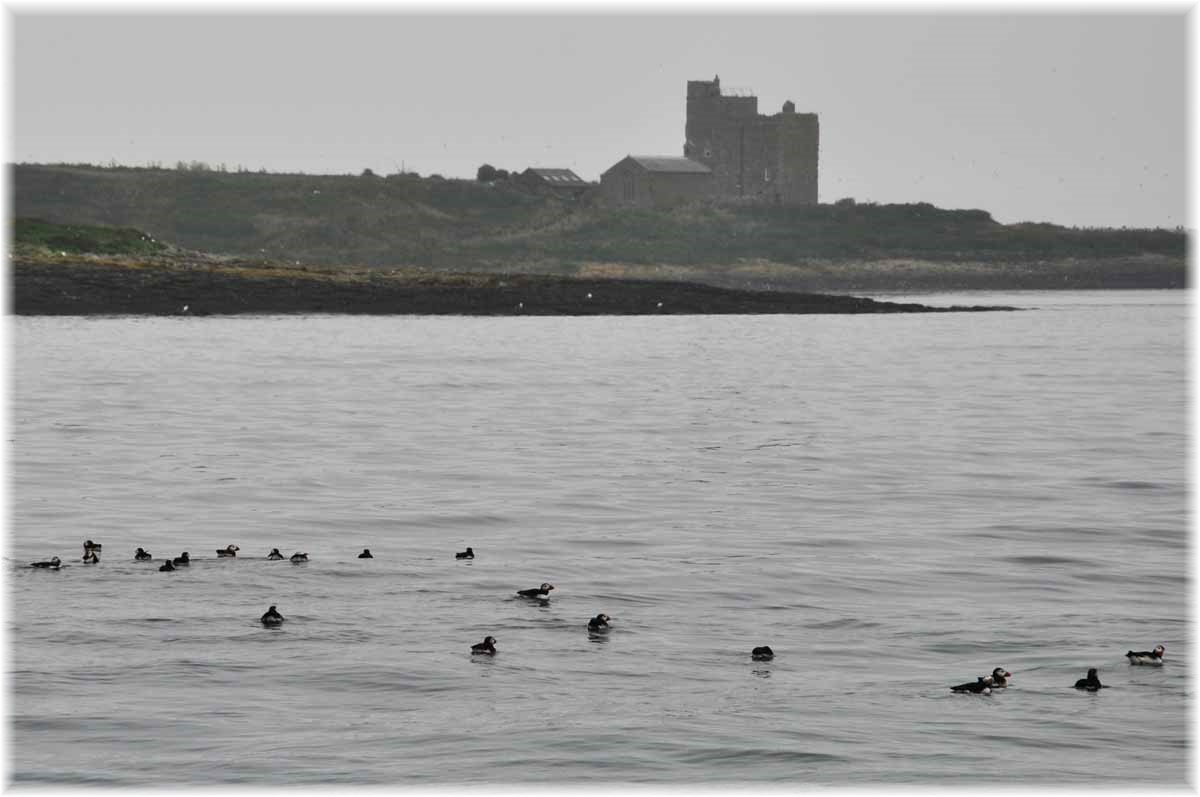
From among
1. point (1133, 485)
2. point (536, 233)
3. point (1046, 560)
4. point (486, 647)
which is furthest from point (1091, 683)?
point (536, 233)

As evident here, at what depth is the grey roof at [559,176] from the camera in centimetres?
19212

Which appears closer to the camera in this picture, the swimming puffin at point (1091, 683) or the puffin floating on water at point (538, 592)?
the swimming puffin at point (1091, 683)

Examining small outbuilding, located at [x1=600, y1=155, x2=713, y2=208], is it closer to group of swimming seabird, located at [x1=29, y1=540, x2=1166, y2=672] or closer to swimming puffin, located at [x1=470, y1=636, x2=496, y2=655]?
group of swimming seabird, located at [x1=29, y1=540, x2=1166, y2=672]

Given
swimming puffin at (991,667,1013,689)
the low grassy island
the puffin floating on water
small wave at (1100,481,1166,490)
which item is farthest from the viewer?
the low grassy island

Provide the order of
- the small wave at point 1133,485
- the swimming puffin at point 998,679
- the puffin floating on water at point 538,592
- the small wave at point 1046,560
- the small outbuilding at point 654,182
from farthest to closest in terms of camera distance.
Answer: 1. the small outbuilding at point 654,182
2. the small wave at point 1133,485
3. the small wave at point 1046,560
4. the puffin floating on water at point 538,592
5. the swimming puffin at point 998,679

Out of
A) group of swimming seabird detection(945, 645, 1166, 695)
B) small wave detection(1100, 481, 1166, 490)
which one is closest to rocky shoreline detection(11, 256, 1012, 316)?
small wave detection(1100, 481, 1166, 490)

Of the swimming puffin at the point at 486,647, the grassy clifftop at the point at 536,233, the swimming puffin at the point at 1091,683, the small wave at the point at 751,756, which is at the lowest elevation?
the small wave at the point at 751,756

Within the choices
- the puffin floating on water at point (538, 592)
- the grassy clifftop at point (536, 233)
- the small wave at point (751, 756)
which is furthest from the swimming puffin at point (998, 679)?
the grassy clifftop at point (536, 233)

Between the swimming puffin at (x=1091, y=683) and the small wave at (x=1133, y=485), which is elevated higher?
the small wave at (x=1133, y=485)

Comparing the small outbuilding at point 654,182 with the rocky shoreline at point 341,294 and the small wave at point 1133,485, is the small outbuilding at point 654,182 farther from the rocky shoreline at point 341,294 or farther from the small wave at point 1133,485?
the small wave at point 1133,485

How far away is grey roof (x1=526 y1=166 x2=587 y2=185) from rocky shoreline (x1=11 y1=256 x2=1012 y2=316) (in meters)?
79.2

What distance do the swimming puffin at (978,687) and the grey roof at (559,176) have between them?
568 feet

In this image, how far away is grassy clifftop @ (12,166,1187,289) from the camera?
171 meters

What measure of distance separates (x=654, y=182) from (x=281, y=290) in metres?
96.6
